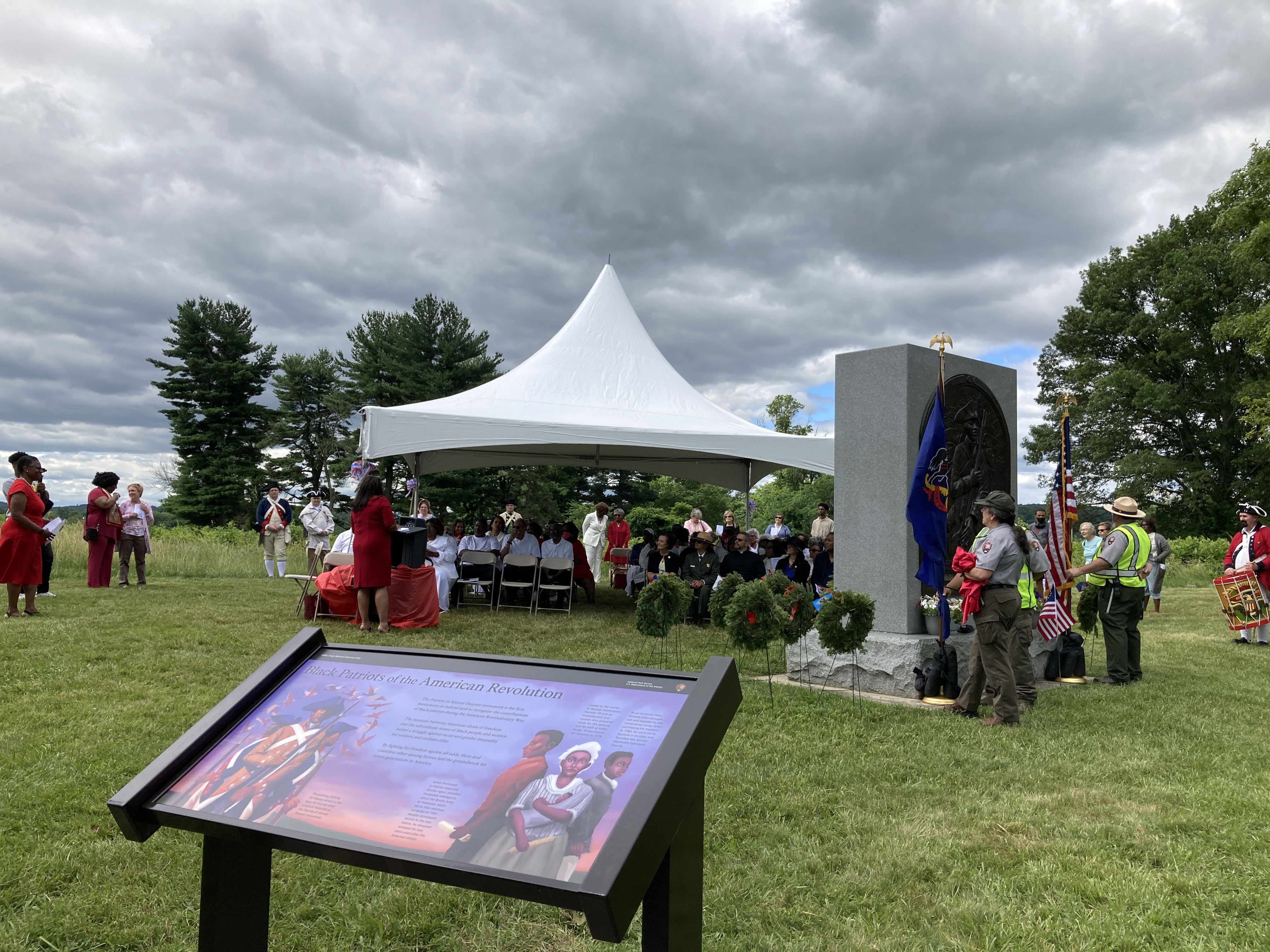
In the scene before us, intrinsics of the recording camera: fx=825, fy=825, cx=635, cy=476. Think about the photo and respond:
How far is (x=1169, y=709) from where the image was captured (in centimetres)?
656

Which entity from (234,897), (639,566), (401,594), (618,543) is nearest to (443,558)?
(401,594)

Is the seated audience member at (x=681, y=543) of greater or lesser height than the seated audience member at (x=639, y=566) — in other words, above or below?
above

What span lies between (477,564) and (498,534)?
1442 mm

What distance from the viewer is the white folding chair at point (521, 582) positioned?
11.5 m

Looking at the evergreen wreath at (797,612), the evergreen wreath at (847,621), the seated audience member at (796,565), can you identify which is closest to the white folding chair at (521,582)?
the seated audience member at (796,565)

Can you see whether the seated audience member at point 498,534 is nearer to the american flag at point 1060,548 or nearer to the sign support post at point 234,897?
the american flag at point 1060,548

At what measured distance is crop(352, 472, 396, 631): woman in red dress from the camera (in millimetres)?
8766

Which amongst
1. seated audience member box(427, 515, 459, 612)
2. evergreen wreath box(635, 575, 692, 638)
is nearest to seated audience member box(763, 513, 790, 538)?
seated audience member box(427, 515, 459, 612)

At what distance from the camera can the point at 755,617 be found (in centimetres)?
612

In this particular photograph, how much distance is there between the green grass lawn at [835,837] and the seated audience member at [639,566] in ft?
21.6

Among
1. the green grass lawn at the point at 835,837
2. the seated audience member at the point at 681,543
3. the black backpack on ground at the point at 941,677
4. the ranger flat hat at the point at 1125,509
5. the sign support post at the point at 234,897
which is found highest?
the ranger flat hat at the point at 1125,509

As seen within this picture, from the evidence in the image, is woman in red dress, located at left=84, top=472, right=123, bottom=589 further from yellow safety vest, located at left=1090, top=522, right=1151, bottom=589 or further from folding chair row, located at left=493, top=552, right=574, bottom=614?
yellow safety vest, located at left=1090, top=522, right=1151, bottom=589

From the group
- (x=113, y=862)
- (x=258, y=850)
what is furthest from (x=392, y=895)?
(x=113, y=862)

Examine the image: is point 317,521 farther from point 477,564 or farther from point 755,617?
point 755,617
